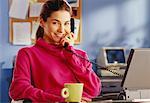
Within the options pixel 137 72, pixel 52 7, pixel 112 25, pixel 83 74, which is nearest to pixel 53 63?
pixel 83 74

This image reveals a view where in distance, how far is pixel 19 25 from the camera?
360 cm

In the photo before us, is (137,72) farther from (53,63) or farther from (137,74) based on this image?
(53,63)

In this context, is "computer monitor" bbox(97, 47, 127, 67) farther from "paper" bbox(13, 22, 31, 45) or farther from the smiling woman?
"paper" bbox(13, 22, 31, 45)

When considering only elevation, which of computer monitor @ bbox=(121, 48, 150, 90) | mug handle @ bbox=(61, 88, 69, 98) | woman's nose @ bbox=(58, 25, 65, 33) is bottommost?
mug handle @ bbox=(61, 88, 69, 98)

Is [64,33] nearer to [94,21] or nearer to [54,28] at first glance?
[54,28]

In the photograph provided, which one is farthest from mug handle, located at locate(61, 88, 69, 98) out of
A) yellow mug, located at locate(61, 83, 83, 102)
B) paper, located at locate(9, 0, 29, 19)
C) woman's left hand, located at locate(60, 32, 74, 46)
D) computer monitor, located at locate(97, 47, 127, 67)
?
paper, located at locate(9, 0, 29, 19)

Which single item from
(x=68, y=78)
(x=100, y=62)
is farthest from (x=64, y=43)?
A: (x=100, y=62)

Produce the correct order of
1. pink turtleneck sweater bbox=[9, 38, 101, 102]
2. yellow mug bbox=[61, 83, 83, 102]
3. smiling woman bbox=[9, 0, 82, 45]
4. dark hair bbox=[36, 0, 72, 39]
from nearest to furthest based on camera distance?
yellow mug bbox=[61, 83, 83, 102] → pink turtleneck sweater bbox=[9, 38, 101, 102] → dark hair bbox=[36, 0, 72, 39] → smiling woman bbox=[9, 0, 82, 45]

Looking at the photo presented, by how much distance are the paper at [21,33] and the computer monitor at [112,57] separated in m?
0.79

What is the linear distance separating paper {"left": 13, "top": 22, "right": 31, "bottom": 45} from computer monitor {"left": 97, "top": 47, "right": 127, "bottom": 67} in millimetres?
786

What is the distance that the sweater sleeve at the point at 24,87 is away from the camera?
55.9 inches

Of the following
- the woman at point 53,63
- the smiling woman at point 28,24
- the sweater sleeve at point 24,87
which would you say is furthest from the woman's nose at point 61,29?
the smiling woman at point 28,24

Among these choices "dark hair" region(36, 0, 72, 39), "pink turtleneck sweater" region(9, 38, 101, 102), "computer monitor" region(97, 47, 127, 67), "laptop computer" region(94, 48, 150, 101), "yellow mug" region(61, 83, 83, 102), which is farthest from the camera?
"computer monitor" region(97, 47, 127, 67)

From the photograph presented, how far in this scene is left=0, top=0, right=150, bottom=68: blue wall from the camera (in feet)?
12.0
